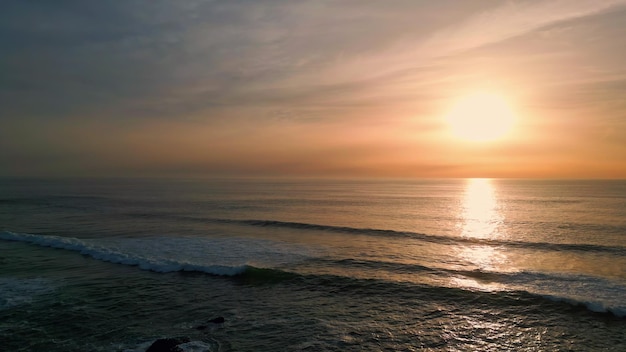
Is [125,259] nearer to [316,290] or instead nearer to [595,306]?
[316,290]

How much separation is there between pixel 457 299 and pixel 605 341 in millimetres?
6412

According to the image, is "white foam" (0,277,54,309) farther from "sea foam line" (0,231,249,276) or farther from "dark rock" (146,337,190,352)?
"dark rock" (146,337,190,352)

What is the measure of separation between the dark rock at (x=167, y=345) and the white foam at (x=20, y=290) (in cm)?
986

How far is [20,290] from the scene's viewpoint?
2058 cm

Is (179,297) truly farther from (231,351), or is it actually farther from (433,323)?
(433,323)

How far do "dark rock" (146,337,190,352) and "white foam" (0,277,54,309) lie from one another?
388 inches

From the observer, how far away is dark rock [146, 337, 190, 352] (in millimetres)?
13211

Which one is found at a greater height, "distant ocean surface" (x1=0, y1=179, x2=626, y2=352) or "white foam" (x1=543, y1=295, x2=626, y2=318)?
"white foam" (x1=543, y1=295, x2=626, y2=318)

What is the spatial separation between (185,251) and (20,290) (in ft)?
40.4

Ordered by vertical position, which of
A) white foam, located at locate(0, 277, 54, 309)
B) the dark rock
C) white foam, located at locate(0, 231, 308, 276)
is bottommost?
white foam, located at locate(0, 231, 308, 276)

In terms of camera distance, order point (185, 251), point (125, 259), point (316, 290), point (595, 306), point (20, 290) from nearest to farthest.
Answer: point (595, 306) < point (20, 290) < point (316, 290) < point (125, 259) < point (185, 251)

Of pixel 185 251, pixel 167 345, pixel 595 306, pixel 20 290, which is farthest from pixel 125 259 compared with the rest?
pixel 595 306

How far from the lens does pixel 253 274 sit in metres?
24.6

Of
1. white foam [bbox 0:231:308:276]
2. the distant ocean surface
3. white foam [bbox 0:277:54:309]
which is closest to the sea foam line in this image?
white foam [bbox 0:231:308:276]
